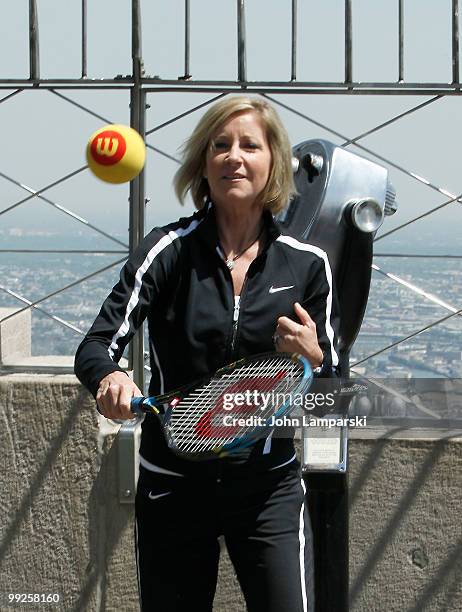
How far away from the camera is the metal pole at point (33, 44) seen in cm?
357

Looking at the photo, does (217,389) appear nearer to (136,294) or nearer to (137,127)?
(136,294)

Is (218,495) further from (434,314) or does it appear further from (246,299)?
(434,314)

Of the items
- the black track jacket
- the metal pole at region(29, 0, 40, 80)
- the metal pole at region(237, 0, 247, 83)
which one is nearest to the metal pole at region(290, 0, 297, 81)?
the metal pole at region(237, 0, 247, 83)

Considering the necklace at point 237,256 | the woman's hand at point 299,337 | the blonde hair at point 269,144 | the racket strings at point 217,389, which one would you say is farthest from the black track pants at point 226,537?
the blonde hair at point 269,144

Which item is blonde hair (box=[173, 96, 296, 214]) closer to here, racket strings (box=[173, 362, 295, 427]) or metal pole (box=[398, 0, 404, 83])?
racket strings (box=[173, 362, 295, 427])

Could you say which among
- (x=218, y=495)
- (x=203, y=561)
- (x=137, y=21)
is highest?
(x=137, y=21)

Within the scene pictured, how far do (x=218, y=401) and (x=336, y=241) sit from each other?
Result: 1.77 feet

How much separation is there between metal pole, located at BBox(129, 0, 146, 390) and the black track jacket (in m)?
1.20

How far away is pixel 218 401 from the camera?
2.29 m

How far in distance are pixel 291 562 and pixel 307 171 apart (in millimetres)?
925

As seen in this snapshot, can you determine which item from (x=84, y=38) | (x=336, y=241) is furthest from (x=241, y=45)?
(x=336, y=241)

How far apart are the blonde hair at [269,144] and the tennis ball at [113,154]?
314 millimetres

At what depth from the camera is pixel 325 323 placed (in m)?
2.37

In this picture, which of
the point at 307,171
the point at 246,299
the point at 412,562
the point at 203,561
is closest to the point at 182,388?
the point at 246,299
